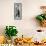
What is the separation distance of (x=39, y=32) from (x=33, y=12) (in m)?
0.39

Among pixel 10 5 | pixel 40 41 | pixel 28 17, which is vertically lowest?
pixel 40 41

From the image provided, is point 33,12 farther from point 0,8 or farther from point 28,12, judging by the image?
point 0,8

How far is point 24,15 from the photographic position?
3.50 metres

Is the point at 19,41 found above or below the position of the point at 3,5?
below

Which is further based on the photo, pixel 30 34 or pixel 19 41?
pixel 30 34

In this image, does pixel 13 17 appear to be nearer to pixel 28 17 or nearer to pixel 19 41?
pixel 28 17

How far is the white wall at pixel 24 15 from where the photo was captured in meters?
3.48

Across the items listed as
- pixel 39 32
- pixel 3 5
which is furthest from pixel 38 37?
pixel 3 5

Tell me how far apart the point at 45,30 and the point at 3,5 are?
914 mm

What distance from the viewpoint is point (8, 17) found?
349 centimetres

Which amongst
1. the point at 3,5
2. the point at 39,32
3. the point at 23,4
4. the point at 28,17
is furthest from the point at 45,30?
the point at 3,5

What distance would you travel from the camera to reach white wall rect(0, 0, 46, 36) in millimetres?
3482

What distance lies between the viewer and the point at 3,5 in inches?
137

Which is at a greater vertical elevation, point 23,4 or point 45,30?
point 23,4
